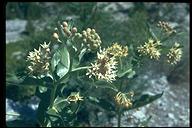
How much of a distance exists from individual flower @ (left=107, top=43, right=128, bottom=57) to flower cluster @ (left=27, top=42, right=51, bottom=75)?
460 mm

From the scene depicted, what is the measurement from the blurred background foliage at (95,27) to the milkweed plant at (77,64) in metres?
0.18

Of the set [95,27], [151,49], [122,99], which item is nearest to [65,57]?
[122,99]

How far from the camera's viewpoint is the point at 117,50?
4469 mm

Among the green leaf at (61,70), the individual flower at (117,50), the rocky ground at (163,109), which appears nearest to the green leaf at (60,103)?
the green leaf at (61,70)

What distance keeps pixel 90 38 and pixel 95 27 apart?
13.9 ft

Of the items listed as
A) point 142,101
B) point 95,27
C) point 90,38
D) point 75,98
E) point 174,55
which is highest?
point 95,27

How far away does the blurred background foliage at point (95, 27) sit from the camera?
826cm

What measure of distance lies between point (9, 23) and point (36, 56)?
1144cm

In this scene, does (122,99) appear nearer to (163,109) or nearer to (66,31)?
(66,31)

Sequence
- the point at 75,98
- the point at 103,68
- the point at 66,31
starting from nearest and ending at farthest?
the point at 103,68 < the point at 66,31 < the point at 75,98

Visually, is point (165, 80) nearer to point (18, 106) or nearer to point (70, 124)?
point (18, 106)

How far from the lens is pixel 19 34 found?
47.2 feet

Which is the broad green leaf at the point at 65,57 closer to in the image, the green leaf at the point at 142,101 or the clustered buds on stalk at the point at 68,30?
the clustered buds on stalk at the point at 68,30

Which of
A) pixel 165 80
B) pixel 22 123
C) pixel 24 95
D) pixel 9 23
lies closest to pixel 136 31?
pixel 165 80
